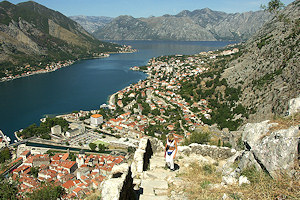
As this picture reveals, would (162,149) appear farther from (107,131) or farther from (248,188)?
(107,131)

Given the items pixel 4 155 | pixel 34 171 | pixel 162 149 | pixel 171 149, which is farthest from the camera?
pixel 4 155

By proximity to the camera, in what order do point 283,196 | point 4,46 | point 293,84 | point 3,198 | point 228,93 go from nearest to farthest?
1. point 283,196
2. point 3,198
3. point 293,84
4. point 228,93
5. point 4,46

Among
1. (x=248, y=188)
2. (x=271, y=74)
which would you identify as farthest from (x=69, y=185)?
(x=271, y=74)

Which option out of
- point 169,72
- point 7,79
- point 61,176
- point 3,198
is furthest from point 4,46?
point 3,198

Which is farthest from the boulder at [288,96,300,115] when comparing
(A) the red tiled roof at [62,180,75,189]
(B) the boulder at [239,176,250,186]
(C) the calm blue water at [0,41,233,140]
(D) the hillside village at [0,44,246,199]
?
(C) the calm blue water at [0,41,233,140]

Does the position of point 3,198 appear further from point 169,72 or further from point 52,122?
point 169,72

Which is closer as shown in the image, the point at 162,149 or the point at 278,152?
the point at 278,152

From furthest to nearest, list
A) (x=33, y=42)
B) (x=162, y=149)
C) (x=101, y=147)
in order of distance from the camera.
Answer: (x=33, y=42) → (x=101, y=147) → (x=162, y=149)
